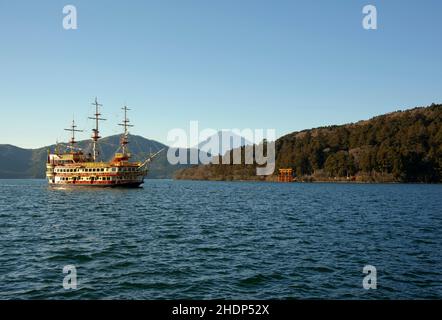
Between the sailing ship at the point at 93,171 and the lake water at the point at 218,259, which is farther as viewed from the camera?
the sailing ship at the point at 93,171

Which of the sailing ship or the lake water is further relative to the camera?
the sailing ship

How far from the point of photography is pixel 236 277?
2203 cm

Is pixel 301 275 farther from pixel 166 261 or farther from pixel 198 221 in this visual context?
pixel 198 221

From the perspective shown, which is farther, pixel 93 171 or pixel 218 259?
pixel 93 171

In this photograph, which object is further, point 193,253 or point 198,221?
point 198,221
